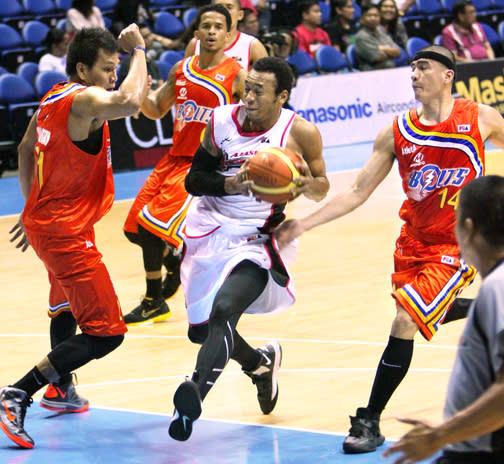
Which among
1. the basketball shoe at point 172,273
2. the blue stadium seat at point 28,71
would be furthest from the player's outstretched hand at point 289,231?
the blue stadium seat at point 28,71

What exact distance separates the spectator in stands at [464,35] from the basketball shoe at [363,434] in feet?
45.5

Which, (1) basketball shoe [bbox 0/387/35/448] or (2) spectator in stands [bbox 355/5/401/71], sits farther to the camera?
(2) spectator in stands [bbox 355/5/401/71]

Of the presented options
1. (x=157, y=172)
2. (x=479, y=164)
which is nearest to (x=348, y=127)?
(x=157, y=172)

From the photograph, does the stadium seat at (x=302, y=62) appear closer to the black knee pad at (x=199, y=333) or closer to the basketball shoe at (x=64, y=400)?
the basketball shoe at (x=64, y=400)

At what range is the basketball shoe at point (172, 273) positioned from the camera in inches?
332

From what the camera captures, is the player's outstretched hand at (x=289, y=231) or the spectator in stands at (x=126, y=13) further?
the spectator in stands at (x=126, y=13)

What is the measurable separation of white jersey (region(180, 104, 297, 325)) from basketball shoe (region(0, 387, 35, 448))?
3.03ft

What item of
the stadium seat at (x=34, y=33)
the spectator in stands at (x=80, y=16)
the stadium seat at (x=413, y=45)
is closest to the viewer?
the spectator in stands at (x=80, y=16)

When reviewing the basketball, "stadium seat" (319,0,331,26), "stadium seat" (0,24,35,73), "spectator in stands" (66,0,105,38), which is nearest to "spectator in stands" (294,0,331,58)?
"stadium seat" (319,0,331,26)

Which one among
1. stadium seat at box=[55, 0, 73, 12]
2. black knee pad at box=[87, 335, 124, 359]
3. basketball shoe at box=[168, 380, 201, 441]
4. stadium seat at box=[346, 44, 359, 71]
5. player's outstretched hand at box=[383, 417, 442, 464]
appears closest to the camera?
player's outstretched hand at box=[383, 417, 442, 464]

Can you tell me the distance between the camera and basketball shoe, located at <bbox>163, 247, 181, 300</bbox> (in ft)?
27.7

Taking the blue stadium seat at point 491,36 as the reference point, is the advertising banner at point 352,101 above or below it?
above

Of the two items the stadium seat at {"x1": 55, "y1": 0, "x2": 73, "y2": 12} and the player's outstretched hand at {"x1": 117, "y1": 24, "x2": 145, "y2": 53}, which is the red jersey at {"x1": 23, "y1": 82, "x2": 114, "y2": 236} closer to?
the player's outstretched hand at {"x1": 117, "y1": 24, "x2": 145, "y2": 53}

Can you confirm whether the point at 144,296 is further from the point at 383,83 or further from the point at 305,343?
the point at 383,83
